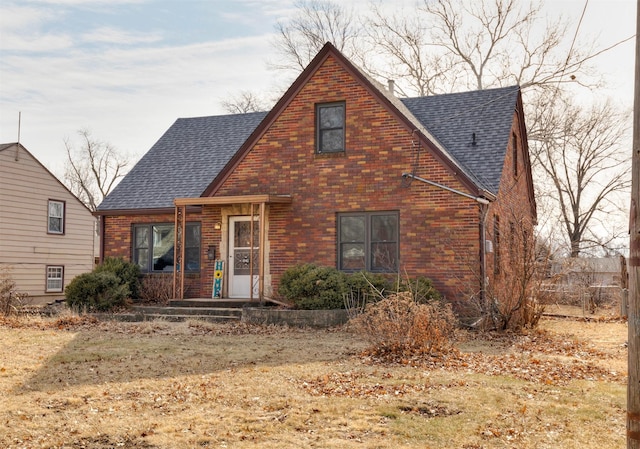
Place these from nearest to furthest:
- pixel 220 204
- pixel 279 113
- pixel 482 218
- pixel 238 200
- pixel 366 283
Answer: pixel 366 283 < pixel 482 218 < pixel 238 200 < pixel 279 113 < pixel 220 204

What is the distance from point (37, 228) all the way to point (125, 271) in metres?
8.39

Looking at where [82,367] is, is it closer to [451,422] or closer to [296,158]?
[451,422]

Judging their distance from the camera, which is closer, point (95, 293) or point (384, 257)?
point (384, 257)

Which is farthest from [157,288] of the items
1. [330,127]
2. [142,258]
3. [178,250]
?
[330,127]

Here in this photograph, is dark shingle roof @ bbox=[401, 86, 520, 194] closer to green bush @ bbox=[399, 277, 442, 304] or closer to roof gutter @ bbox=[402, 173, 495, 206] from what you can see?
roof gutter @ bbox=[402, 173, 495, 206]

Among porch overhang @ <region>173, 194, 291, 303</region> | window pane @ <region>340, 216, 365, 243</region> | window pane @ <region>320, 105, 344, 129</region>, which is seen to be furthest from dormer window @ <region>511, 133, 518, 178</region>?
porch overhang @ <region>173, 194, 291, 303</region>

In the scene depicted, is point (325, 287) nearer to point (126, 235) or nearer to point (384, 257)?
point (384, 257)

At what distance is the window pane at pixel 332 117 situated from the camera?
60.8 ft

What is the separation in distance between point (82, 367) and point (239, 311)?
6.87m

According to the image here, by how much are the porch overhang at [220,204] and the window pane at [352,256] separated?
2.05 meters

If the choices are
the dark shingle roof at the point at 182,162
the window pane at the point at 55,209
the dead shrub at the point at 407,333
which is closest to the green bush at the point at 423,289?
the dead shrub at the point at 407,333

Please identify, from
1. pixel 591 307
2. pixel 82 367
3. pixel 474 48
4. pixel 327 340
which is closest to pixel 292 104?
pixel 327 340

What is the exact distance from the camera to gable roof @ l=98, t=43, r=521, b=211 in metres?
18.3

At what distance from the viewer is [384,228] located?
58.2ft
